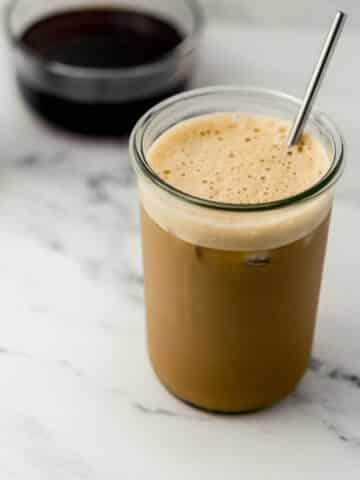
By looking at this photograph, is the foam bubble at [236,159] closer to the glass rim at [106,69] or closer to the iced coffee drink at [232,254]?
the iced coffee drink at [232,254]

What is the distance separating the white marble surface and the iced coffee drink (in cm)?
4

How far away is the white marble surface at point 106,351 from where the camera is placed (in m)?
0.79

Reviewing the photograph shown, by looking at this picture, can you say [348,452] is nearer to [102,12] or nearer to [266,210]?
[266,210]

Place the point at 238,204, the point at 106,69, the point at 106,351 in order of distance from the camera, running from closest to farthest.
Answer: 1. the point at 238,204
2. the point at 106,351
3. the point at 106,69

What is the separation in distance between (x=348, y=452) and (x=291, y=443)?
0.16ft

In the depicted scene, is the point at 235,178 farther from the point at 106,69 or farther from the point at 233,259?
the point at 106,69

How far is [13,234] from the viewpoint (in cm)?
Result: 102

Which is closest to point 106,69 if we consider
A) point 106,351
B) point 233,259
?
point 106,351

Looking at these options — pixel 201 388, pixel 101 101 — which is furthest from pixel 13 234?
pixel 201 388

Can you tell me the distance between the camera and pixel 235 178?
0.72 m

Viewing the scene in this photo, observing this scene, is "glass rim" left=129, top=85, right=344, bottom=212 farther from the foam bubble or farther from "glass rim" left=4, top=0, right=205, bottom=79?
"glass rim" left=4, top=0, right=205, bottom=79

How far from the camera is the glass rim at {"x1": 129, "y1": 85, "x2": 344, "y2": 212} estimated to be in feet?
2.17

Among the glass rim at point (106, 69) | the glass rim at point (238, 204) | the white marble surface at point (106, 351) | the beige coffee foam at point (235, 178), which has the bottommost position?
the white marble surface at point (106, 351)

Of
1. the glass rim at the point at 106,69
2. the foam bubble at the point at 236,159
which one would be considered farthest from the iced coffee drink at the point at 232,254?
the glass rim at the point at 106,69
